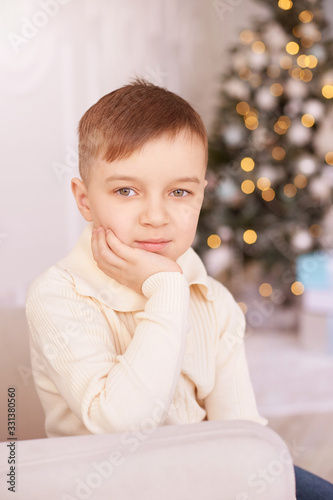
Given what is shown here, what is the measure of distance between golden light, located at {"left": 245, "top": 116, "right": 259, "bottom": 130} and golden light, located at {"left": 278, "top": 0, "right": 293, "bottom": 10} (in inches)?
28.5

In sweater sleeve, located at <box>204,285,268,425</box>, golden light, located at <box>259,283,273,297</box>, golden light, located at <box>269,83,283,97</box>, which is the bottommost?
golden light, located at <box>259,283,273,297</box>

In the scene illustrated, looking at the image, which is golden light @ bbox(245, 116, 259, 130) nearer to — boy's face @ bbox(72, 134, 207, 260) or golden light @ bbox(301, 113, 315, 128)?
golden light @ bbox(301, 113, 315, 128)

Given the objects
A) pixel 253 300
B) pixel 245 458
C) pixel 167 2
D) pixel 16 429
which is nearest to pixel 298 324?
pixel 253 300

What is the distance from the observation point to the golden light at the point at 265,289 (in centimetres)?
388

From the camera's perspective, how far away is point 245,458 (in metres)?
0.59

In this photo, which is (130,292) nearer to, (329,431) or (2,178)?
(329,431)

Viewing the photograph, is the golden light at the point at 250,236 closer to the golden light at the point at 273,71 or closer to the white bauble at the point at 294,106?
the white bauble at the point at 294,106

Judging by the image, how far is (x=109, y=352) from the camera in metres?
0.84

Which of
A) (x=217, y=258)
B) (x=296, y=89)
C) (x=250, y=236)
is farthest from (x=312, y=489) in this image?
(x=296, y=89)

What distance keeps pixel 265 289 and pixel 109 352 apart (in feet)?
10.4

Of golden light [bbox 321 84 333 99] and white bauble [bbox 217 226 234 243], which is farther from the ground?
golden light [bbox 321 84 333 99]

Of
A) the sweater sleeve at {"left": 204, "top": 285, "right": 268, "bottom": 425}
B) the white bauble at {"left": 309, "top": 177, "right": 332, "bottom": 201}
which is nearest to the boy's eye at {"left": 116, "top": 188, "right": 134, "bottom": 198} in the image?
the sweater sleeve at {"left": 204, "top": 285, "right": 268, "bottom": 425}

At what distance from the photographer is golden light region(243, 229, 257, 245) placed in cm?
365

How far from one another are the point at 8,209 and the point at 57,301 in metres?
2.69
